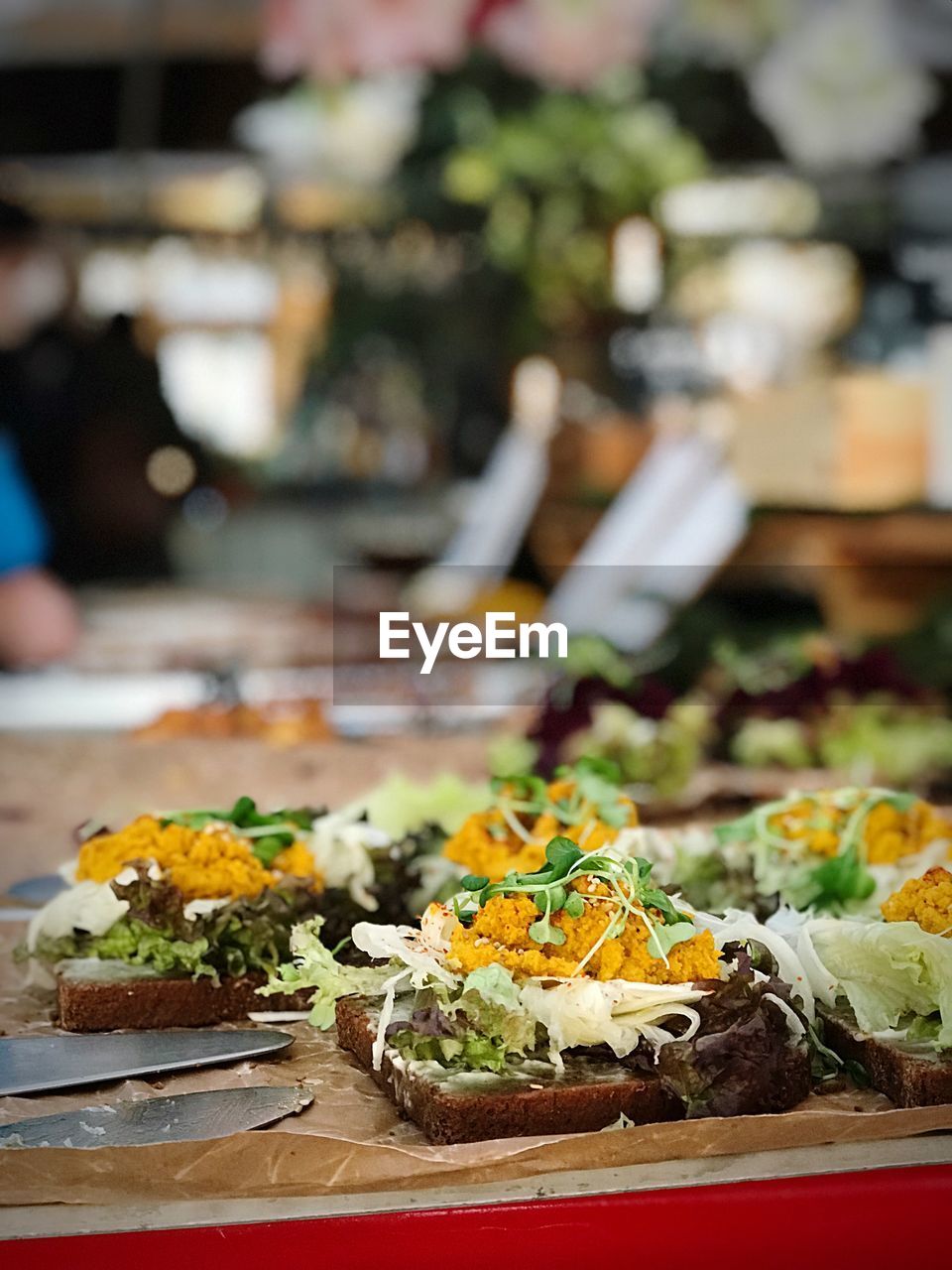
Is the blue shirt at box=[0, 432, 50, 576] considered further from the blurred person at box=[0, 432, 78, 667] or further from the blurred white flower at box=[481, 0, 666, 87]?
the blurred white flower at box=[481, 0, 666, 87]

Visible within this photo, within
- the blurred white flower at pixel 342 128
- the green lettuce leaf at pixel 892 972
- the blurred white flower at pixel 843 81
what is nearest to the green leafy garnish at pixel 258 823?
the green lettuce leaf at pixel 892 972

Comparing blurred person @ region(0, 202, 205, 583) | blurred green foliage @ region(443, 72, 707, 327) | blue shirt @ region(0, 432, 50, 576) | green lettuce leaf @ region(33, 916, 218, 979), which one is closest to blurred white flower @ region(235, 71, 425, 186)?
blurred green foliage @ region(443, 72, 707, 327)

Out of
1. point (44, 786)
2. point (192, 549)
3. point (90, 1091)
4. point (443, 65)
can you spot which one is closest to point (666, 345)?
point (443, 65)

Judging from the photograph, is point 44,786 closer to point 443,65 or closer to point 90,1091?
point 90,1091

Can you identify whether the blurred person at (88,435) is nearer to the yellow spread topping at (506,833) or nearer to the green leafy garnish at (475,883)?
the yellow spread topping at (506,833)

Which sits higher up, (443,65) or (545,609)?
(443,65)
